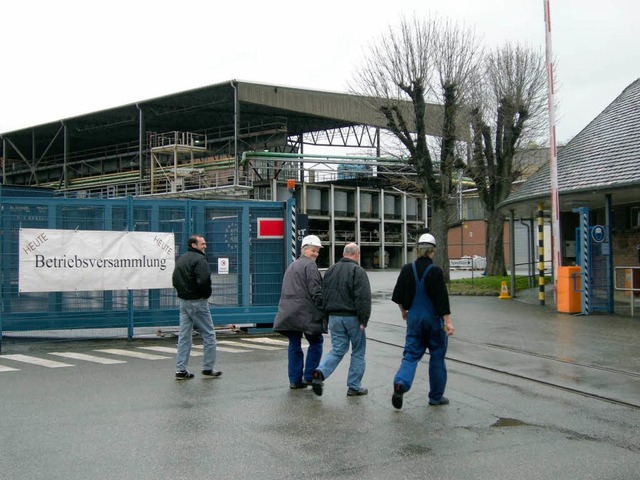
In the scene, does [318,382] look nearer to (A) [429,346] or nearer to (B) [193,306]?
(A) [429,346]

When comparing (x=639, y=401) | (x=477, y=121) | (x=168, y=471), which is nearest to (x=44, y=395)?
(x=168, y=471)

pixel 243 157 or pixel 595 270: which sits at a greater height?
pixel 243 157

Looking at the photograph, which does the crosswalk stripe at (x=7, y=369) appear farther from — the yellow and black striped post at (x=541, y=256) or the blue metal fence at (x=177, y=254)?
the yellow and black striped post at (x=541, y=256)

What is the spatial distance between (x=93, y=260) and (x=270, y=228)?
3423 millimetres

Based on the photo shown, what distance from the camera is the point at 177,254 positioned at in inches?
501

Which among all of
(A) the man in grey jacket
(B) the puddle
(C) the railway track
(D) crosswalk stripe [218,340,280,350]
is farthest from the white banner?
(B) the puddle

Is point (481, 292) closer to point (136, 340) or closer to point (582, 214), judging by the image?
point (582, 214)

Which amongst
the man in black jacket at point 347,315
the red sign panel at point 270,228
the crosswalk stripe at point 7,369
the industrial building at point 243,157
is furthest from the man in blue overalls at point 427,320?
the industrial building at point 243,157

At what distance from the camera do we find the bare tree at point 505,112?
87.7 feet

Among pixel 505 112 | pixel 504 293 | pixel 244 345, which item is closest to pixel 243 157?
pixel 505 112

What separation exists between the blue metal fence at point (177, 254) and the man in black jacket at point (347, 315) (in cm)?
565

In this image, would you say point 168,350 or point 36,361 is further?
point 168,350

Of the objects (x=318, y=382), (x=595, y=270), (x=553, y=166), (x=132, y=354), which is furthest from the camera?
(x=553, y=166)

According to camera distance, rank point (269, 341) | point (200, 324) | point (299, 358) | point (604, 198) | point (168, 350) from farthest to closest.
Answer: point (604, 198) < point (269, 341) < point (168, 350) < point (200, 324) < point (299, 358)
